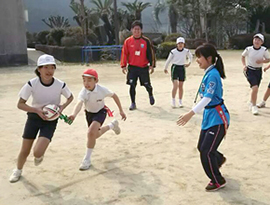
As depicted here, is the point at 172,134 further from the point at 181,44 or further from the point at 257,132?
the point at 181,44

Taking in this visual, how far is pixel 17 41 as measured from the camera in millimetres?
20703

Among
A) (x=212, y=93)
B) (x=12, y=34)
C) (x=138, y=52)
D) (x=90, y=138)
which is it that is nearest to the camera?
(x=212, y=93)

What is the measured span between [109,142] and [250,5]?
2799 centimetres

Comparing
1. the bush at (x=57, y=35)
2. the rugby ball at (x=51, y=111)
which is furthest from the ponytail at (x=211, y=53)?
the bush at (x=57, y=35)

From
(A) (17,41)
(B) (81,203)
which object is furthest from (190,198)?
(A) (17,41)

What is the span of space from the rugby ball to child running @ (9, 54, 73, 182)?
0.05 m

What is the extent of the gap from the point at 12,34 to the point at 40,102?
17760 millimetres

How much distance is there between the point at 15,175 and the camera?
424 cm

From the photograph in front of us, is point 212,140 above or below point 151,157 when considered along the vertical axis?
above

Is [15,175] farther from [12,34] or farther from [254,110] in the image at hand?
[12,34]

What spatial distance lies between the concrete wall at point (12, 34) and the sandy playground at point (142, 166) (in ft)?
44.5

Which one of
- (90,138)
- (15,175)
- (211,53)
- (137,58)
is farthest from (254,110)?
(15,175)

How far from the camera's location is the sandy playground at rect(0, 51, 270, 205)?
12.3 feet

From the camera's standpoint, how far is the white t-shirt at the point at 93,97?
4491mm
